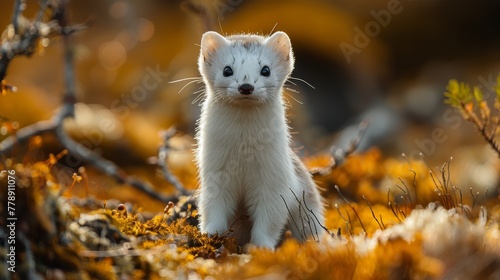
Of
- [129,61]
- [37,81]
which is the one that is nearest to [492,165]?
[129,61]

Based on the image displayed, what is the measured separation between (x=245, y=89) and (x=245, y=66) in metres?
0.27

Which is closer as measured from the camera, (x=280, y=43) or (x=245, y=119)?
(x=245, y=119)

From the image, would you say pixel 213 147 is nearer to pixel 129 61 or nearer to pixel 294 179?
pixel 294 179

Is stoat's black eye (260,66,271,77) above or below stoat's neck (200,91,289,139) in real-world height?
above

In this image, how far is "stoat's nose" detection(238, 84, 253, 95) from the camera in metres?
4.41

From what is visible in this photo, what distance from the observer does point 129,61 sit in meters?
15.9

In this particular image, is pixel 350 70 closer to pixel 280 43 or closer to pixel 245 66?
pixel 280 43

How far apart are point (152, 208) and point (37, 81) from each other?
35.2 feet

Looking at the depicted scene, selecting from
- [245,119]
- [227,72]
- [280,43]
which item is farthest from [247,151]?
[280,43]

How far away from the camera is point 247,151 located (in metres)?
4.56

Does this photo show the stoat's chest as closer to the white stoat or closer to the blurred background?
the white stoat

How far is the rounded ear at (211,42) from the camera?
4836mm

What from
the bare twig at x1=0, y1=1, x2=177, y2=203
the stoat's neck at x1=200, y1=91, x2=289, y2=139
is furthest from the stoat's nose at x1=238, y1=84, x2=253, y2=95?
the bare twig at x1=0, y1=1, x2=177, y2=203

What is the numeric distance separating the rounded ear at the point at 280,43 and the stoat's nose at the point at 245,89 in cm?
54
